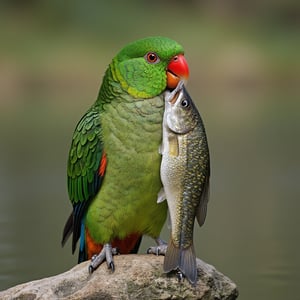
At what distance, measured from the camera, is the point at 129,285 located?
6031mm

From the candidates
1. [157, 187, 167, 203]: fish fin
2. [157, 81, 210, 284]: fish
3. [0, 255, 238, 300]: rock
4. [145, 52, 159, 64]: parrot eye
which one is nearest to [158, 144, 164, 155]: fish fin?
[157, 81, 210, 284]: fish

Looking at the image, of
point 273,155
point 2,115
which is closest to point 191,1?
point 2,115

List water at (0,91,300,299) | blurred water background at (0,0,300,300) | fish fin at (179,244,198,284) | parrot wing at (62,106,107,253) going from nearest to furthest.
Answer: fish fin at (179,244,198,284), parrot wing at (62,106,107,253), water at (0,91,300,299), blurred water background at (0,0,300,300)

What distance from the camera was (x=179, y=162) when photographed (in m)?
6.05

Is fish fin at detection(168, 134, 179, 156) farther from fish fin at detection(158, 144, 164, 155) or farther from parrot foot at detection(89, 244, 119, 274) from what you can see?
parrot foot at detection(89, 244, 119, 274)

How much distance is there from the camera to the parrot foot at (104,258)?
242 inches

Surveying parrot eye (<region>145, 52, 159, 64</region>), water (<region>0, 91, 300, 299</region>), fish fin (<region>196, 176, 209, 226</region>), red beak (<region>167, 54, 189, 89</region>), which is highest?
parrot eye (<region>145, 52, 159, 64</region>)

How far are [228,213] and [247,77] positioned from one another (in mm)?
12828

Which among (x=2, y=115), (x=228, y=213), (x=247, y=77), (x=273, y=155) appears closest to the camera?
(x=228, y=213)

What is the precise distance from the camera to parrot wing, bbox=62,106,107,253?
245 inches

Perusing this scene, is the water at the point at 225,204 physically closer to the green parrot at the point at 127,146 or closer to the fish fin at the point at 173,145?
Result: the green parrot at the point at 127,146

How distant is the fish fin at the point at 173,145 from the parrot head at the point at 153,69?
0.24 metres

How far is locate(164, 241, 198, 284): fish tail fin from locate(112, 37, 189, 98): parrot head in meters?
0.74

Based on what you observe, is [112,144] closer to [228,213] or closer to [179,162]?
[179,162]
